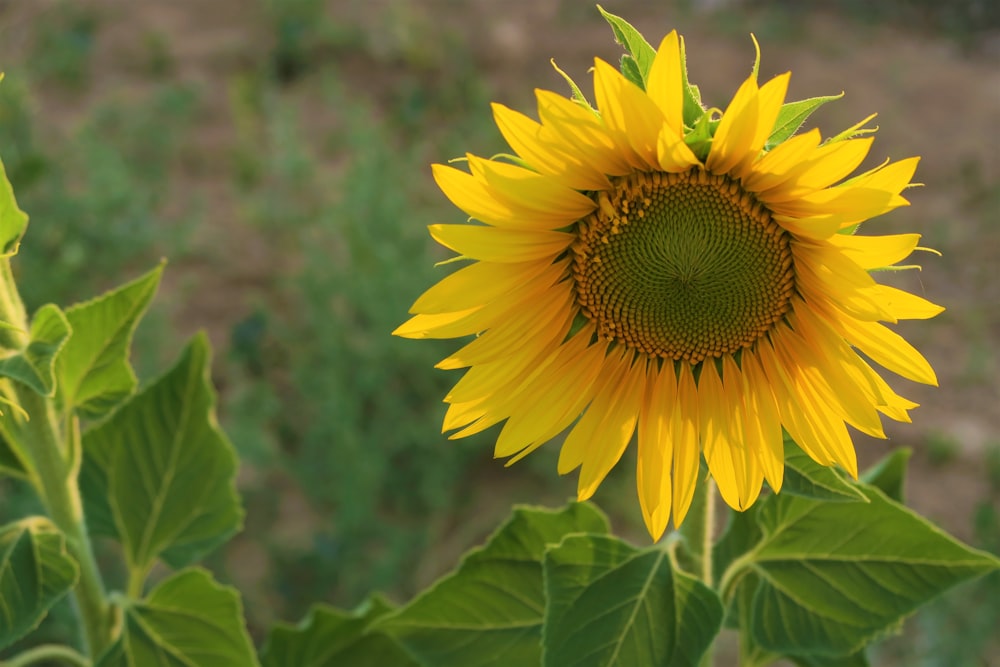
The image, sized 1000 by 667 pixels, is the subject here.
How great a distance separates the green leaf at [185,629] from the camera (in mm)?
1040

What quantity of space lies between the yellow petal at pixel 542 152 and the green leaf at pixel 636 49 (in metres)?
0.08

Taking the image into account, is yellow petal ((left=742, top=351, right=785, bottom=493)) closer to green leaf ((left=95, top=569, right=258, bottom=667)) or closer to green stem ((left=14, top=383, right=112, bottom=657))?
green leaf ((left=95, top=569, right=258, bottom=667))

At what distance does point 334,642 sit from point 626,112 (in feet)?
2.39

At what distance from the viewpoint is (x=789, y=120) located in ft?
2.78

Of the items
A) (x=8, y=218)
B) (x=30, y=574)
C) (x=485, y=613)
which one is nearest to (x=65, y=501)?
(x=30, y=574)

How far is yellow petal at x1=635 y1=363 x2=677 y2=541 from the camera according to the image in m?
0.93

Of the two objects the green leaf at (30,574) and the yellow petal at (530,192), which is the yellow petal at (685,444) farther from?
the green leaf at (30,574)

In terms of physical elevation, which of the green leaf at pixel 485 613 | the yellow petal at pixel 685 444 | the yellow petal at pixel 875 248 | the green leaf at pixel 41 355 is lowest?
the green leaf at pixel 485 613

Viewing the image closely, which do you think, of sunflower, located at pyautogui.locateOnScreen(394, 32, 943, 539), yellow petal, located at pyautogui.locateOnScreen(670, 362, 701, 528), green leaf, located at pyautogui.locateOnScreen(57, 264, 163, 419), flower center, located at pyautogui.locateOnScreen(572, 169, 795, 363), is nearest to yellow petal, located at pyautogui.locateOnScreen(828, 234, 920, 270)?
sunflower, located at pyautogui.locateOnScreen(394, 32, 943, 539)

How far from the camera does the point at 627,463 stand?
2904mm

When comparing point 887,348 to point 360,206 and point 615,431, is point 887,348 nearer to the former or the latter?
point 615,431

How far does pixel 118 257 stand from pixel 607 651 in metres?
2.60

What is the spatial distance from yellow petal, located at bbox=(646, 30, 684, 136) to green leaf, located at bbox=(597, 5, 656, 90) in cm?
4

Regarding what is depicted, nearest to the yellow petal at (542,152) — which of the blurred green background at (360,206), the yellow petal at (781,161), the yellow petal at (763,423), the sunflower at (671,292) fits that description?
the sunflower at (671,292)
